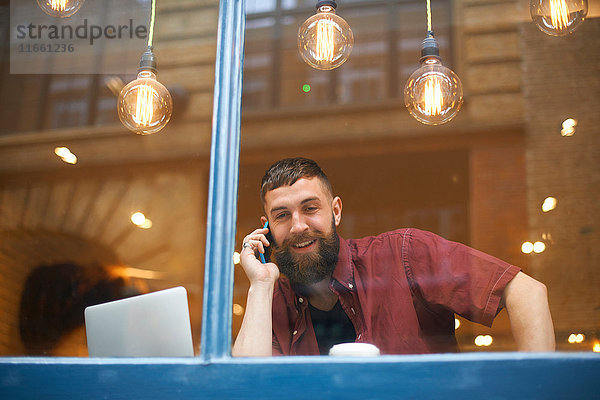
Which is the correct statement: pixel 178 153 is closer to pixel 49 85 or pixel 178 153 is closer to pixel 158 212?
pixel 158 212

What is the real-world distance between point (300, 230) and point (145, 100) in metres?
1.00

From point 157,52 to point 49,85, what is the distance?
1358 mm

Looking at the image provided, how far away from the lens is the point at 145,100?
2918mm

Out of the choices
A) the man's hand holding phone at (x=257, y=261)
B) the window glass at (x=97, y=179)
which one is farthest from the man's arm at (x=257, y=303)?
the window glass at (x=97, y=179)

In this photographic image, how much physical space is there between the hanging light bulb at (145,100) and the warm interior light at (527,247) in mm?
5627

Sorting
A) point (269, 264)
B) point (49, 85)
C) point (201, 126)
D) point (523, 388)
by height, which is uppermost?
point (49, 85)

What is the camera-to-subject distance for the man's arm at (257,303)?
1951mm

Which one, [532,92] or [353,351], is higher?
[532,92]

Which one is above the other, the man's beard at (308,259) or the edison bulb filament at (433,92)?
the edison bulb filament at (433,92)

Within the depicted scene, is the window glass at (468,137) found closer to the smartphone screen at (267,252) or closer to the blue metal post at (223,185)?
the smartphone screen at (267,252)

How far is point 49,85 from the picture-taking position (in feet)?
23.6

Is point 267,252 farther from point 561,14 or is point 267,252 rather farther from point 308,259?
point 561,14

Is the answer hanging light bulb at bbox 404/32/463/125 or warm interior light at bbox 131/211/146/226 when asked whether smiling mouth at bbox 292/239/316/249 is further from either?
warm interior light at bbox 131/211/146/226

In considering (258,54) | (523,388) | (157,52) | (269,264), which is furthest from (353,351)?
(258,54)
